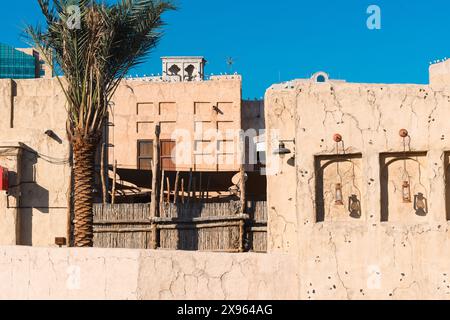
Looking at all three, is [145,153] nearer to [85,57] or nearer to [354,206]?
[85,57]

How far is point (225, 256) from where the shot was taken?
14.4 meters

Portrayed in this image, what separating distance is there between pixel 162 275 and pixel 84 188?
426 centimetres

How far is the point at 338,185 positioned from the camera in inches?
573

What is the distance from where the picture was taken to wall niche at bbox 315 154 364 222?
14594mm

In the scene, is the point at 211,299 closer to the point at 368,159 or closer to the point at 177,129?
the point at 368,159

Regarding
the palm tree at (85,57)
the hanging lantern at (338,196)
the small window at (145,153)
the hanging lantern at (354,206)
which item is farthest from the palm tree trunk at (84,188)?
the small window at (145,153)

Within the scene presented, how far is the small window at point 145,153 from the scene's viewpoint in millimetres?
30547

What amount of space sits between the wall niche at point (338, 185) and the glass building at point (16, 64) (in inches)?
1680

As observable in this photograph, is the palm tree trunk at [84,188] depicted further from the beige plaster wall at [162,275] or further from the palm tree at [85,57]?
the beige plaster wall at [162,275]

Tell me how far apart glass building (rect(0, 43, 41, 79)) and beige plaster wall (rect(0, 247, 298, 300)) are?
4172 centimetres

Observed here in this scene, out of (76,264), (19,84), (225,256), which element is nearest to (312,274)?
(225,256)

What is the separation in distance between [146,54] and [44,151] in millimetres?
4417

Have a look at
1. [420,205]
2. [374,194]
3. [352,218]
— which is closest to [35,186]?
[352,218]

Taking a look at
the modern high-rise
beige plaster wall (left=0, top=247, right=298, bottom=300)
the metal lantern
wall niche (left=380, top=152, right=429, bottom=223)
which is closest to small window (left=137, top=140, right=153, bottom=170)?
the metal lantern
